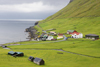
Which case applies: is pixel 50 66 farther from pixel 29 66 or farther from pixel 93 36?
pixel 93 36

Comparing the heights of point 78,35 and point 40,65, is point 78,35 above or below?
above

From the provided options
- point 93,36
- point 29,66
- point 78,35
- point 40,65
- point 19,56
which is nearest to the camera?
point 29,66

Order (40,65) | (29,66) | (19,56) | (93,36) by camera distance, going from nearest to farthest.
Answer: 1. (29,66)
2. (40,65)
3. (19,56)
4. (93,36)

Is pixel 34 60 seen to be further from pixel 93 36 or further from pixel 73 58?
pixel 93 36

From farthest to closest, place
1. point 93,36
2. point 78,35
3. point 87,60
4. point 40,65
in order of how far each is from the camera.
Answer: point 78,35 < point 93,36 < point 87,60 < point 40,65

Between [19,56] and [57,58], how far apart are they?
17.7 metres

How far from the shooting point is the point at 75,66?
5075 centimetres

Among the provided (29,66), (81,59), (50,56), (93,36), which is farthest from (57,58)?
(93,36)

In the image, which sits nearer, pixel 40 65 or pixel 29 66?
pixel 29 66

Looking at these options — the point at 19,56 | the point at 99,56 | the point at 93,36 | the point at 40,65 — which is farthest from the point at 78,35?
the point at 40,65

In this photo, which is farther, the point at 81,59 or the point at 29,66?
the point at 81,59

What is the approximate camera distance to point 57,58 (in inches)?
2509

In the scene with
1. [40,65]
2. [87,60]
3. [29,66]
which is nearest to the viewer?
[29,66]

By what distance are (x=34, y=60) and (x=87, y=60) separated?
927 inches
